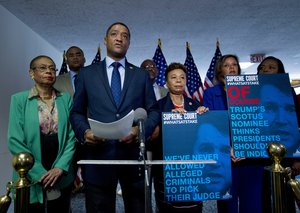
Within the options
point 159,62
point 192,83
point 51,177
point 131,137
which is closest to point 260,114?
point 131,137

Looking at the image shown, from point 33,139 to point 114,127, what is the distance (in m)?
0.84

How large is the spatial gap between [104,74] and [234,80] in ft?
2.92

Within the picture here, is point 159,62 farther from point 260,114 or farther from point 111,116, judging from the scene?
point 111,116

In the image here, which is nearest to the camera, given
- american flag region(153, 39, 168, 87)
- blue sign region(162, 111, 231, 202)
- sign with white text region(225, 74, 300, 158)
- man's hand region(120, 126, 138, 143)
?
man's hand region(120, 126, 138, 143)

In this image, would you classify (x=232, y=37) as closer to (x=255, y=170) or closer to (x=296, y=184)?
(x=255, y=170)

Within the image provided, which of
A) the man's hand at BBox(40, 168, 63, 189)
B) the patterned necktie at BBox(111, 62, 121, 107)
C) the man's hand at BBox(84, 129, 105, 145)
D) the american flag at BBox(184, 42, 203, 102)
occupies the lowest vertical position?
the man's hand at BBox(40, 168, 63, 189)

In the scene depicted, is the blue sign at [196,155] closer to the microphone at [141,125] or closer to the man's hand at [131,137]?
the man's hand at [131,137]

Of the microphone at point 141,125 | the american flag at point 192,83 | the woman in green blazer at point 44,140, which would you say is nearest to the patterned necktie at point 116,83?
the microphone at point 141,125

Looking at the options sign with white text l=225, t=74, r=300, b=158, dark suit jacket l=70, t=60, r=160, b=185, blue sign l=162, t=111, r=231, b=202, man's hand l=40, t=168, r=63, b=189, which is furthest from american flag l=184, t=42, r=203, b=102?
man's hand l=40, t=168, r=63, b=189

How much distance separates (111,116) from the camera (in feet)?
4.65

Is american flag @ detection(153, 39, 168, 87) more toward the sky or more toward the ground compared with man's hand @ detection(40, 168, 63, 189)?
more toward the sky

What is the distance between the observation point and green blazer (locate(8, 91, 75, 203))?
5.28 ft

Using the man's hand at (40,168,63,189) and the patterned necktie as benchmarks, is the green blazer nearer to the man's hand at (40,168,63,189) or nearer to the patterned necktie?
the man's hand at (40,168,63,189)

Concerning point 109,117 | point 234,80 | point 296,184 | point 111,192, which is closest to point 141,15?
point 234,80
